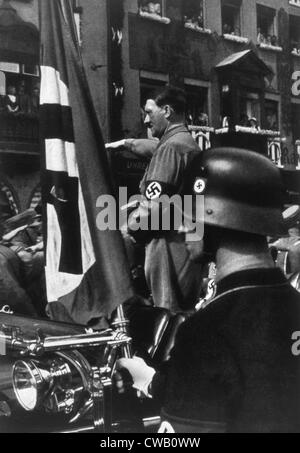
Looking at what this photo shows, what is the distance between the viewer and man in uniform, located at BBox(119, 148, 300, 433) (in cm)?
141

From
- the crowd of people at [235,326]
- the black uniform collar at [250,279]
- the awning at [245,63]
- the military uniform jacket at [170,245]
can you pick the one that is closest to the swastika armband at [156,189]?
the military uniform jacket at [170,245]

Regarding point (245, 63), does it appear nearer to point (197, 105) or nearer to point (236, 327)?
point (197, 105)

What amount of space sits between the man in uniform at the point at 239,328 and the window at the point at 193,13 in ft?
2.97

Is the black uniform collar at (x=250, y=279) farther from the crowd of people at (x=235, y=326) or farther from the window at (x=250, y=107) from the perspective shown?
the window at (x=250, y=107)

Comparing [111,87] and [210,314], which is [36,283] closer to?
[111,87]

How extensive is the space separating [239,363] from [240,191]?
1.32 ft

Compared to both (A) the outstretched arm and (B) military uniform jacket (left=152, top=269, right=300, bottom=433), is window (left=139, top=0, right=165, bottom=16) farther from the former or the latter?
(B) military uniform jacket (left=152, top=269, right=300, bottom=433)

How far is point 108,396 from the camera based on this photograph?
5.86 feet

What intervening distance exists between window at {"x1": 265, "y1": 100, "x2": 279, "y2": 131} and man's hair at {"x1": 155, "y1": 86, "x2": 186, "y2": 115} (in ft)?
1.23

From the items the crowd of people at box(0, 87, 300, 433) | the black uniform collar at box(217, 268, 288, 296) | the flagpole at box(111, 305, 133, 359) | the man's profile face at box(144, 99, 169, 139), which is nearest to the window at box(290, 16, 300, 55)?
the man's profile face at box(144, 99, 169, 139)

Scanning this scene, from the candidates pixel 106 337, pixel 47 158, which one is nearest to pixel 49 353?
pixel 106 337

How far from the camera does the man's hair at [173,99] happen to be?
89.6 inches

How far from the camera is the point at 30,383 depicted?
5.81 ft

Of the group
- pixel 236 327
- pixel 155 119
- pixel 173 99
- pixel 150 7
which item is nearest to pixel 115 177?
pixel 155 119
